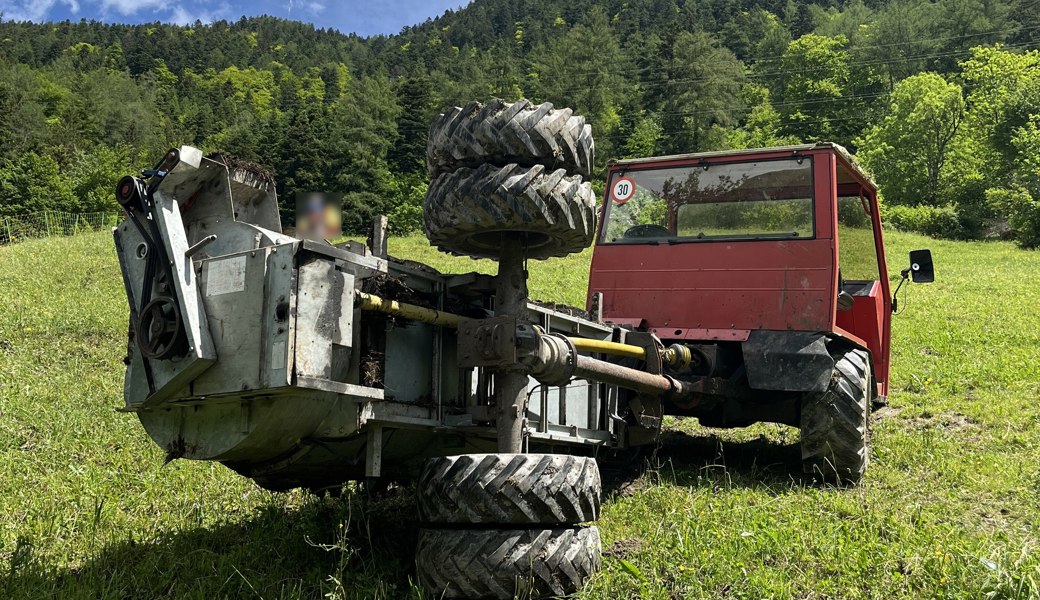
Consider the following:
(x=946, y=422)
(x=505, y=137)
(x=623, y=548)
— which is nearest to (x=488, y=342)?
(x=505, y=137)

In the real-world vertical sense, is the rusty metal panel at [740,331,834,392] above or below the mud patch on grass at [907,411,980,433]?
above

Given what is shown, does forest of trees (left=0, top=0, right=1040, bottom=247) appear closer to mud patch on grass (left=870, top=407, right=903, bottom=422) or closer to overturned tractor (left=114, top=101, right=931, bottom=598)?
mud patch on grass (left=870, top=407, right=903, bottom=422)

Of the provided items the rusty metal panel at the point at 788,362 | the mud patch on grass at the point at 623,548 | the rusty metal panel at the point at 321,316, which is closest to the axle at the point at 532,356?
the rusty metal panel at the point at 321,316

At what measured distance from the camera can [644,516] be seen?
193 inches

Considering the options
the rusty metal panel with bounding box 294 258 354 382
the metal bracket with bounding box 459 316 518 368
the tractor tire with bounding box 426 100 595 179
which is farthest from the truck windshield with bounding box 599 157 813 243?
the rusty metal panel with bounding box 294 258 354 382

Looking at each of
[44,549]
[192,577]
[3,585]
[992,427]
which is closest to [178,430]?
[192,577]

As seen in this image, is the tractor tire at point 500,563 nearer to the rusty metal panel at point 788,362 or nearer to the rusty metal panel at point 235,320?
the rusty metal panel at point 235,320

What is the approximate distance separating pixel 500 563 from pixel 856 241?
5.39 m

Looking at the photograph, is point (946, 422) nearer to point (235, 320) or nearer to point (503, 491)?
point (503, 491)

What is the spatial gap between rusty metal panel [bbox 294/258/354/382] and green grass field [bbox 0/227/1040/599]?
0.89 m

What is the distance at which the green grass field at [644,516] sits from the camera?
12.6ft

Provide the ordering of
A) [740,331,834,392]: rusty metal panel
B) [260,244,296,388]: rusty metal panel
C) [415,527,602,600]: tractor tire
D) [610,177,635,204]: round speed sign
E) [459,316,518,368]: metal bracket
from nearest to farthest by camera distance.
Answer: [260,244,296,388]: rusty metal panel, [415,527,602,600]: tractor tire, [459,316,518,368]: metal bracket, [740,331,834,392]: rusty metal panel, [610,177,635,204]: round speed sign

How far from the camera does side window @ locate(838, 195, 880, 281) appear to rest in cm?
714

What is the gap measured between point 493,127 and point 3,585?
2988 mm
